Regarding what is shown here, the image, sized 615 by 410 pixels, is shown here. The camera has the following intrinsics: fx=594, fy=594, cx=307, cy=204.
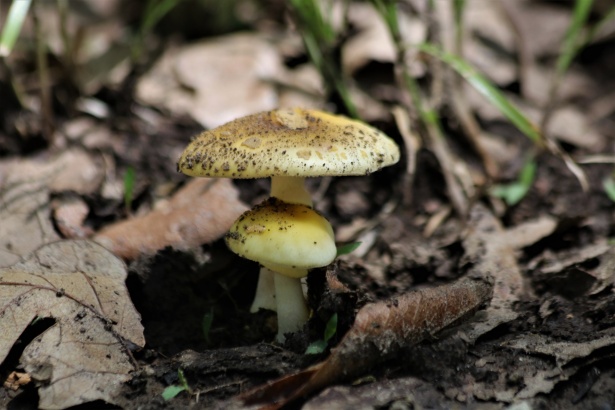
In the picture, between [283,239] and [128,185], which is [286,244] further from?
[128,185]

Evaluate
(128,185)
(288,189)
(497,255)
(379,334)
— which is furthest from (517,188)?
(128,185)

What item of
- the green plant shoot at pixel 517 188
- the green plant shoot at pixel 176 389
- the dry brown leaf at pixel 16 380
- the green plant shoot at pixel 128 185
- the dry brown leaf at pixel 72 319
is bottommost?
the green plant shoot at pixel 517 188

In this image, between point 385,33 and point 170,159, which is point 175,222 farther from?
point 385,33

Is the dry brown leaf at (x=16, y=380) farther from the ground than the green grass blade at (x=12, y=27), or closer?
closer

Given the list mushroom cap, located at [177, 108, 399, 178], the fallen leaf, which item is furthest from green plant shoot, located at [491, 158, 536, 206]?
the fallen leaf

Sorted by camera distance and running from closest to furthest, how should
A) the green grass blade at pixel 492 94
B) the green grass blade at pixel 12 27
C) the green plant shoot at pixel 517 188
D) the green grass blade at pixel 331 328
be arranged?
1. the green grass blade at pixel 331 328
2. the green grass blade at pixel 12 27
3. the green grass blade at pixel 492 94
4. the green plant shoot at pixel 517 188

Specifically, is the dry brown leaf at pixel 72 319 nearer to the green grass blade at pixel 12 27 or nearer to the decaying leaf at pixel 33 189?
the decaying leaf at pixel 33 189

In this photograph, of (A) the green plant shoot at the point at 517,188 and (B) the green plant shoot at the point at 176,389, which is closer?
(B) the green plant shoot at the point at 176,389

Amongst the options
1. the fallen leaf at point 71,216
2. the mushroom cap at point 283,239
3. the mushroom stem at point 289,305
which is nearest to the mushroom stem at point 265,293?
the mushroom stem at point 289,305

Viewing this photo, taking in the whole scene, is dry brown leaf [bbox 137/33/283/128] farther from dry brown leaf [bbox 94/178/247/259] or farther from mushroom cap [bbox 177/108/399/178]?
mushroom cap [bbox 177/108/399/178]
